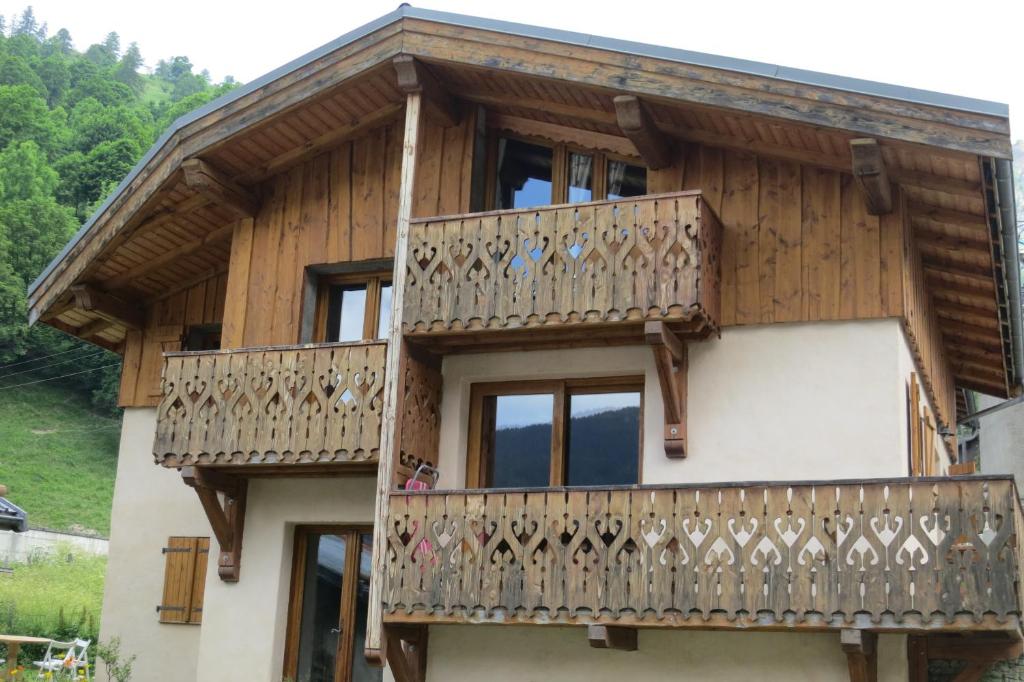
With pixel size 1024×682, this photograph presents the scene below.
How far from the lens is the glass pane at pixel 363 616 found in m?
15.4

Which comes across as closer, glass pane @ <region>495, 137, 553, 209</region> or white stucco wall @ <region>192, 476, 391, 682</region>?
white stucco wall @ <region>192, 476, 391, 682</region>

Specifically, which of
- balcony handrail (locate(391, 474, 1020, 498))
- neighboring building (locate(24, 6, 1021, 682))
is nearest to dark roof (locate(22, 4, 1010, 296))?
neighboring building (locate(24, 6, 1021, 682))

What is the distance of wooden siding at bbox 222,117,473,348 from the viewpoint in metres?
16.3

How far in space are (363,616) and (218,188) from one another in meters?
5.58

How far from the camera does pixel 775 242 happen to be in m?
14.5

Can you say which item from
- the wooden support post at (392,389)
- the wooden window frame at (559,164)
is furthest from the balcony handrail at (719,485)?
the wooden window frame at (559,164)

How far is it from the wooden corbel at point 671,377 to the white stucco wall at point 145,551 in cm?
728

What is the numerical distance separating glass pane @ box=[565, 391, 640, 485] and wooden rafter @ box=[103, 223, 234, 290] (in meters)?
5.93

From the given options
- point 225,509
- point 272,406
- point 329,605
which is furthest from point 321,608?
point 272,406

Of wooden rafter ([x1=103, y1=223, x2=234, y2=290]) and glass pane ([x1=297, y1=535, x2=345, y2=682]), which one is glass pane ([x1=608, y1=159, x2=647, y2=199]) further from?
wooden rafter ([x1=103, y1=223, x2=234, y2=290])

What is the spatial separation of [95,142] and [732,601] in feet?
209

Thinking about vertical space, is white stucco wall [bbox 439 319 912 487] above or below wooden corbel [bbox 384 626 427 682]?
above

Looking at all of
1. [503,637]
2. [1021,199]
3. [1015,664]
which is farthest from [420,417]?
[1021,199]

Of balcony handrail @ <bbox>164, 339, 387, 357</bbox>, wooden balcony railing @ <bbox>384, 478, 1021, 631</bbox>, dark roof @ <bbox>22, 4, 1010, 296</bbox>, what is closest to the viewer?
wooden balcony railing @ <bbox>384, 478, 1021, 631</bbox>
